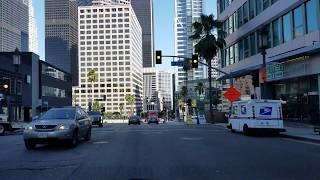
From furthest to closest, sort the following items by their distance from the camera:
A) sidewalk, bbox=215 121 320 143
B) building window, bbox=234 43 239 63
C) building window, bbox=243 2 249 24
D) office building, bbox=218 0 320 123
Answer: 1. building window, bbox=234 43 239 63
2. building window, bbox=243 2 249 24
3. office building, bbox=218 0 320 123
4. sidewalk, bbox=215 121 320 143

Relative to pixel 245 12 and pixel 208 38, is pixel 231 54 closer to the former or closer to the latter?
pixel 208 38

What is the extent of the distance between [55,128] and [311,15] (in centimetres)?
2057

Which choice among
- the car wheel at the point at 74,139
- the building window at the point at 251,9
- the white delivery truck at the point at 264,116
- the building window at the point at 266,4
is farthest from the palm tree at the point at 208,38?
the car wheel at the point at 74,139

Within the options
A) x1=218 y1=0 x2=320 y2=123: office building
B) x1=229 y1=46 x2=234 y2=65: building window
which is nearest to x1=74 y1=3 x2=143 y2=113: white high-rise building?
x1=229 y1=46 x2=234 y2=65: building window

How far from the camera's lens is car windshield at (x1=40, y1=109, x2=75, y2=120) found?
19.5 meters

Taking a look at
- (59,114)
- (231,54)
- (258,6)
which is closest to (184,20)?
(231,54)

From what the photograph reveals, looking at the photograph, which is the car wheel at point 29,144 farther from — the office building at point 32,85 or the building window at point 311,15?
the office building at point 32,85

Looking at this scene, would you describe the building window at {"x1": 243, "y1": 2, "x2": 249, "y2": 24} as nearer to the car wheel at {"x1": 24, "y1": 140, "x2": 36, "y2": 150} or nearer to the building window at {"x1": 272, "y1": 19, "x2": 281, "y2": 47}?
the building window at {"x1": 272, "y1": 19, "x2": 281, "y2": 47}

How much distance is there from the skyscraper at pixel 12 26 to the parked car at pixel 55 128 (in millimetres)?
88063

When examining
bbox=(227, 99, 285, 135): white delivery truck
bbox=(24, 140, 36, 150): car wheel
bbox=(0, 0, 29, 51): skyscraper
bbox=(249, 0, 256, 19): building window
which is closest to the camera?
bbox=(24, 140, 36, 150): car wheel

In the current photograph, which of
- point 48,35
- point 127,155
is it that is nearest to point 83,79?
point 48,35

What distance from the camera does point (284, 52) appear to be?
1432 inches

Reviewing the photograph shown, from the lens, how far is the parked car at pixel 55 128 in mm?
18234

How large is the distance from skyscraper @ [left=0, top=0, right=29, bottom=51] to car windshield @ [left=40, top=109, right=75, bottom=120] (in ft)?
288
